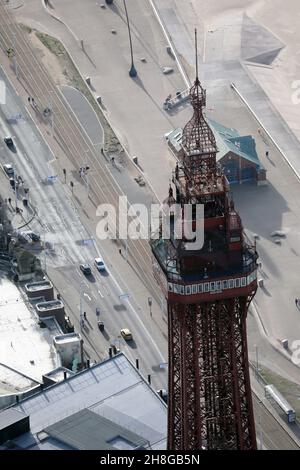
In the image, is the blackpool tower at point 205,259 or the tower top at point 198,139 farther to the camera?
the blackpool tower at point 205,259

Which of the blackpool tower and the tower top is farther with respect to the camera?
the blackpool tower

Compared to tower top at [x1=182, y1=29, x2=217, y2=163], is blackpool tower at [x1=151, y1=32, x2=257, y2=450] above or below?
below

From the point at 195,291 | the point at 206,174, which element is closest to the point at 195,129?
the point at 206,174

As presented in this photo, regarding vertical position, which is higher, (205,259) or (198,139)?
(198,139)

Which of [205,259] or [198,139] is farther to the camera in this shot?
[205,259]

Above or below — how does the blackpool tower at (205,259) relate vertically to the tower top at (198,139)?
below
